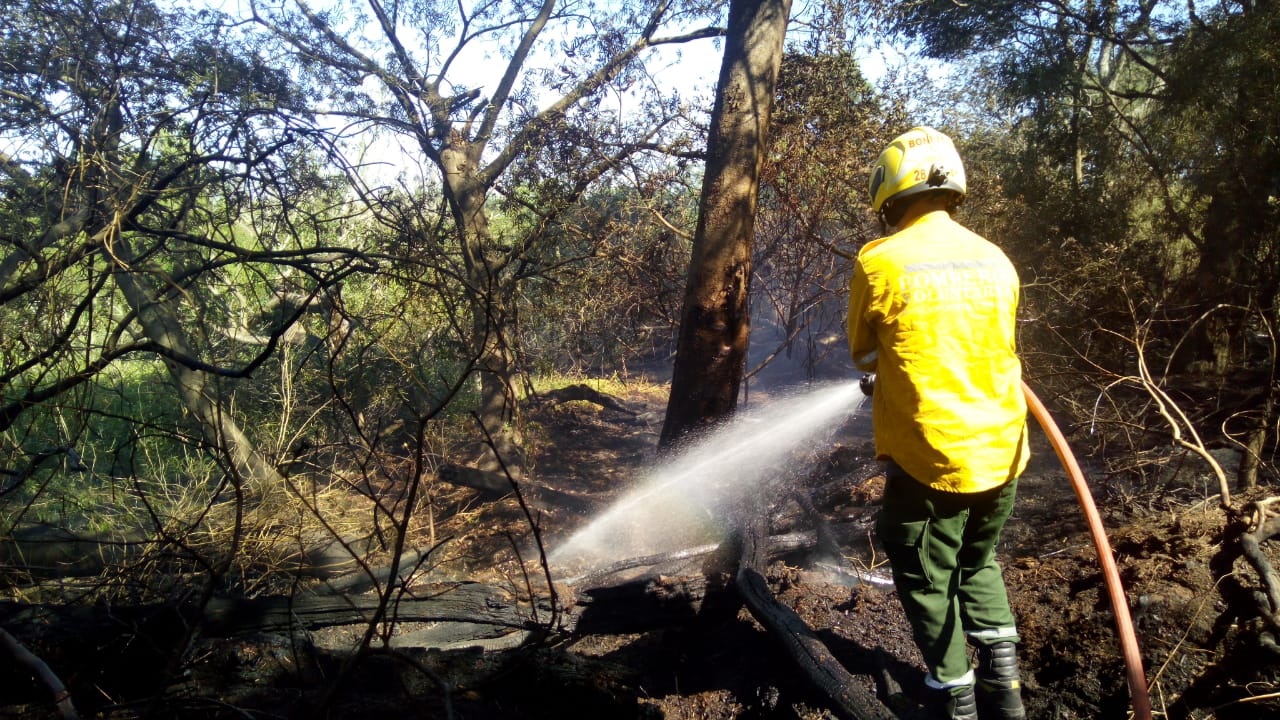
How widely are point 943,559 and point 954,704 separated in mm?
480

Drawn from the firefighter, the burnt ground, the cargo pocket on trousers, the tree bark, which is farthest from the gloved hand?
the tree bark

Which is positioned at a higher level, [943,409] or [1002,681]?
[943,409]

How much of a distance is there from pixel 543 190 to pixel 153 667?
4905 mm

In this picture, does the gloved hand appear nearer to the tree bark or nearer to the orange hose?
the orange hose

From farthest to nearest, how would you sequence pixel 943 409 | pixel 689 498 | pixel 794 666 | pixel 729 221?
1. pixel 689 498
2. pixel 729 221
3. pixel 794 666
4. pixel 943 409

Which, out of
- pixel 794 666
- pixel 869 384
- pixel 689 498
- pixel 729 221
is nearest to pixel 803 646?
pixel 794 666

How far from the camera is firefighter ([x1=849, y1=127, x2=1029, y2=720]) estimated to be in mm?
2512

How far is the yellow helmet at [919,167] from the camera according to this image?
106 inches

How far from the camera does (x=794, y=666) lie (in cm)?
320

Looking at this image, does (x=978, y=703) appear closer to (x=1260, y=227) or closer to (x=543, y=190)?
(x=543, y=190)

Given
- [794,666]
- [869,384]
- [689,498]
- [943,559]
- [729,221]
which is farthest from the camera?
[689,498]

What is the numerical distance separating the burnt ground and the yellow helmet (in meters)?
1.72

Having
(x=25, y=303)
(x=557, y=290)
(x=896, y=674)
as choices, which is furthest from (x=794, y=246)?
(x=25, y=303)

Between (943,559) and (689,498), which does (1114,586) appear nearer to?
(943,559)
